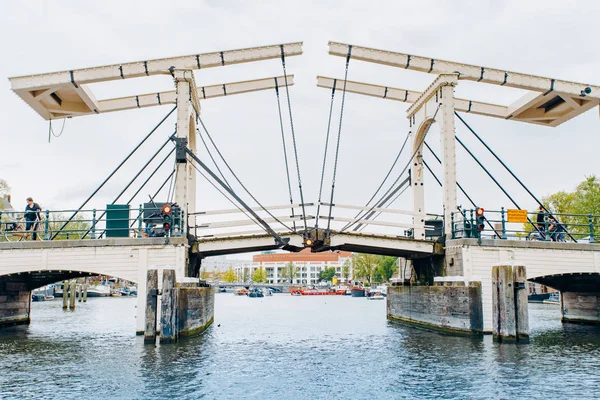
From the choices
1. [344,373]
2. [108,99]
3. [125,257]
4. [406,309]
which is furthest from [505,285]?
[108,99]

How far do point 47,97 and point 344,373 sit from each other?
46.2 ft

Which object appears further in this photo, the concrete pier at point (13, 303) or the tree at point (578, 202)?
the tree at point (578, 202)

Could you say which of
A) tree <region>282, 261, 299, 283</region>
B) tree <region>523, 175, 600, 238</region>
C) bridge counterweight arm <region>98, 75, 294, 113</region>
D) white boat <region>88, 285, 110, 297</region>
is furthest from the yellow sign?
tree <region>282, 261, 299, 283</region>

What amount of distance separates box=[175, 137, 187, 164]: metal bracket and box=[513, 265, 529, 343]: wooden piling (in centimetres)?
1049

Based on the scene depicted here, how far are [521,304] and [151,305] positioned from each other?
33.4 ft

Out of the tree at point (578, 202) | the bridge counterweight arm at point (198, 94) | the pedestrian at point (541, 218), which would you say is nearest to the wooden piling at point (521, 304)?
the pedestrian at point (541, 218)

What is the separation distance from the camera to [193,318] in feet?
58.8

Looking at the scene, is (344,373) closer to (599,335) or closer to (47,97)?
(599,335)

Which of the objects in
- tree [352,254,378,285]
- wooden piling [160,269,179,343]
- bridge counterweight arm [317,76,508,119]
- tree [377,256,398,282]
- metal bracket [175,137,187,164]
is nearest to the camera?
wooden piling [160,269,179,343]

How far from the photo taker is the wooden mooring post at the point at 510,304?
15.7 meters

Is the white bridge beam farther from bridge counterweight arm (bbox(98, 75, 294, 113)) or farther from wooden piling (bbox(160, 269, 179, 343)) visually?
wooden piling (bbox(160, 269, 179, 343))

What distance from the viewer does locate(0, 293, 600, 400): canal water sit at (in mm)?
10602

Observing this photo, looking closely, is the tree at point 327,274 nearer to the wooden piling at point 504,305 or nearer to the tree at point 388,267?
the tree at point 388,267

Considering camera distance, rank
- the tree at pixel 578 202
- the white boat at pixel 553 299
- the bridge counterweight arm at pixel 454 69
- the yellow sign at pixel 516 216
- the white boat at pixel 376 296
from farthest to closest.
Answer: the white boat at pixel 376 296, the white boat at pixel 553 299, the tree at pixel 578 202, the bridge counterweight arm at pixel 454 69, the yellow sign at pixel 516 216
